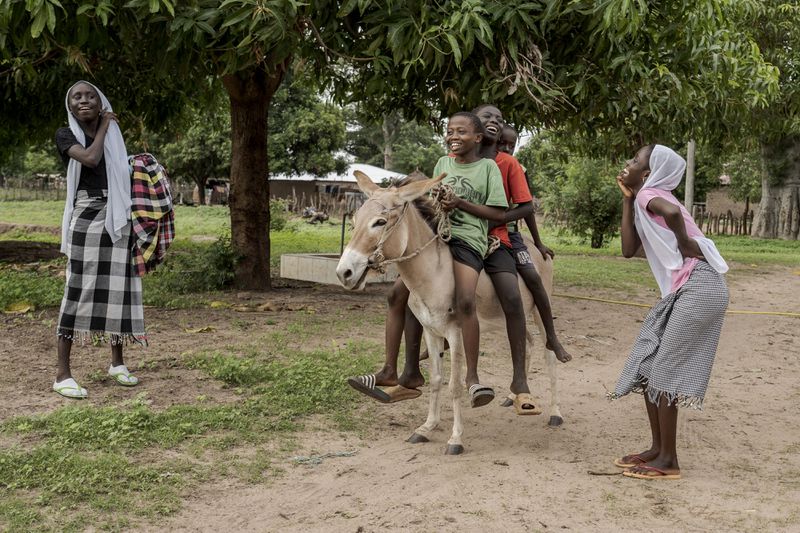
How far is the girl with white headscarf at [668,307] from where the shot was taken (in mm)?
4586

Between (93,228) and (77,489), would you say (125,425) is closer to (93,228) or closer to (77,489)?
(77,489)

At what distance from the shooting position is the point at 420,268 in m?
4.98

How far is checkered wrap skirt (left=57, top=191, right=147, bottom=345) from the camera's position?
234 inches

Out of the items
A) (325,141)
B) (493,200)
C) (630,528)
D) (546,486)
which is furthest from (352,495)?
(325,141)

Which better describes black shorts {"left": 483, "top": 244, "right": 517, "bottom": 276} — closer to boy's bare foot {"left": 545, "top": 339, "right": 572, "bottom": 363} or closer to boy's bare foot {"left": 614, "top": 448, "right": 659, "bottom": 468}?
boy's bare foot {"left": 545, "top": 339, "right": 572, "bottom": 363}

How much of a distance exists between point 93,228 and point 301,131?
102 ft

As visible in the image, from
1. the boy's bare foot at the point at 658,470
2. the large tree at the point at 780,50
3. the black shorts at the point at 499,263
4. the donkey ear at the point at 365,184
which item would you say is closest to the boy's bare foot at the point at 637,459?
the boy's bare foot at the point at 658,470

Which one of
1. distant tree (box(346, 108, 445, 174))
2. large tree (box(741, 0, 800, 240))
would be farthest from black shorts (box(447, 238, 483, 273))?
distant tree (box(346, 108, 445, 174))

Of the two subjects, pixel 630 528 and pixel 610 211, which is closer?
pixel 630 528

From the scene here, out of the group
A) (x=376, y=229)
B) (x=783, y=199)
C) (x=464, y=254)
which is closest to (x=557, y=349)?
(x=464, y=254)

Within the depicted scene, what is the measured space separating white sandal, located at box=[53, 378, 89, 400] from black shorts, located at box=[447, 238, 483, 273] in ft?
9.20

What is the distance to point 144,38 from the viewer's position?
7.64 m

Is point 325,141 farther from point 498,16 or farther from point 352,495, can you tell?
point 352,495

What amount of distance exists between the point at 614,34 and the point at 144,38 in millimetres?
4233
